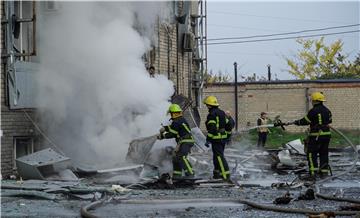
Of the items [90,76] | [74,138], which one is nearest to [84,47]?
[90,76]

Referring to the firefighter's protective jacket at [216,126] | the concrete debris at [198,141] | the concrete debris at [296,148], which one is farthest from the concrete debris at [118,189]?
the concrete debris at [296,148]

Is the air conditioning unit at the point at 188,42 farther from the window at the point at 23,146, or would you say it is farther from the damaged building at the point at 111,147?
the window at the point at 23,146

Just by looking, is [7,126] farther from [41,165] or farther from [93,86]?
[93,86]

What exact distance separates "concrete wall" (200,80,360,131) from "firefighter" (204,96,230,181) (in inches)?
673

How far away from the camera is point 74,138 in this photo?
38.1 ft

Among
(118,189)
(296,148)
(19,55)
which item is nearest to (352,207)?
(118,189)

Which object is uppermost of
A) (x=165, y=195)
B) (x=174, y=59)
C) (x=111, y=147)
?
(x=174, y=59)

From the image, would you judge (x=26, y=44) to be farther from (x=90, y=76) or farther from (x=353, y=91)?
(x=353, y=91)

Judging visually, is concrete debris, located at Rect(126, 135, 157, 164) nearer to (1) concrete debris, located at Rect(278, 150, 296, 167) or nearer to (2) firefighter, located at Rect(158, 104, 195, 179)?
(2) firefighter, located at Rect(158, 104, 195, 179)

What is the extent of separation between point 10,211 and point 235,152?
8.55 metres

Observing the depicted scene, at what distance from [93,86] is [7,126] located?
6.47 ft

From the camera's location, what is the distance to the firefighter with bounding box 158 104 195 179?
33.3 ft

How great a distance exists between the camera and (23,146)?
36.5ft

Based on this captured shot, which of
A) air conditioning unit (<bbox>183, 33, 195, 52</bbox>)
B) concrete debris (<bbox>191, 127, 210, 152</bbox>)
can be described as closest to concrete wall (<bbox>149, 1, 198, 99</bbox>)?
air conditioning unit (<bbox>183, 33, 195, 52</bbox>)
